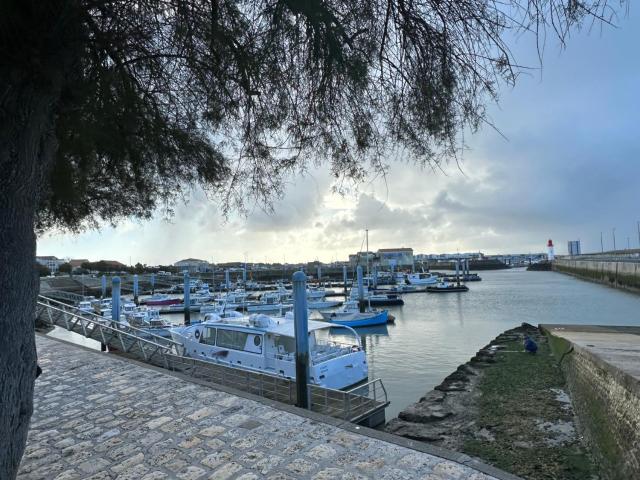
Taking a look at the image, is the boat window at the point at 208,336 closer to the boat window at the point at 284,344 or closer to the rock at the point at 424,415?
the boat window at the point at 284,344

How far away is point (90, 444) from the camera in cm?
570

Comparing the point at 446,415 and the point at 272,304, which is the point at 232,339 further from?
the point at 272,304

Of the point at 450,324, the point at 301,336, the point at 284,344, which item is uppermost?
the point at 301,336

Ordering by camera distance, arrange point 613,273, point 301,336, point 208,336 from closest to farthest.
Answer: point 301,336, point 208,336, point 613,273

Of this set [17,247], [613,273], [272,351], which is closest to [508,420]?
[272,351]

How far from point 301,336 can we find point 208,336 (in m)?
8.29

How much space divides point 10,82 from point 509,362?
1980 cm

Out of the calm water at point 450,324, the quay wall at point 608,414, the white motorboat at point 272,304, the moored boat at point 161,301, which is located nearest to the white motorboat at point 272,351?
the calm water at point 450,324

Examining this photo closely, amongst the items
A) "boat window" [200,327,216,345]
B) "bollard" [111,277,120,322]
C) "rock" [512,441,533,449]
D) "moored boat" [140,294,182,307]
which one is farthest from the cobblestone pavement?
"moored boat" [140,294,182,307]

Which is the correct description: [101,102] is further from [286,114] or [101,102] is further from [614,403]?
[614,403]

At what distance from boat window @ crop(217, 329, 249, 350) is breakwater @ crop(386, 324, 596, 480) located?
641 centimetres

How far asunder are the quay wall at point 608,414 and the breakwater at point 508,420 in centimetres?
45

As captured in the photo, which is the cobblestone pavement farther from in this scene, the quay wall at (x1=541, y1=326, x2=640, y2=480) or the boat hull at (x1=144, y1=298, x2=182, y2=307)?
the boat hull at (x1=144, y1=298, x2=182, y2=307)

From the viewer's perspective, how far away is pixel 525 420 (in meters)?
11.3
